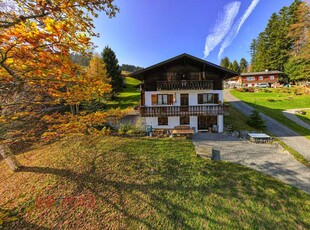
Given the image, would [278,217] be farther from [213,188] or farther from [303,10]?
[303,10]

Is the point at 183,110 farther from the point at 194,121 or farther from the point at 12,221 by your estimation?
the point at 12,221

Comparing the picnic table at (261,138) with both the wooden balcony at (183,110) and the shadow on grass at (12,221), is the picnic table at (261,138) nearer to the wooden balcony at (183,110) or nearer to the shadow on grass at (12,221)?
the wooden balcony at (183,110)

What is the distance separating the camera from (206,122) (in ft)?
48.7

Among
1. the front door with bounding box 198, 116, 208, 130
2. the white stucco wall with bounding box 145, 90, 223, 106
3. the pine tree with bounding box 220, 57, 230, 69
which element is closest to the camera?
the white stucco wall with bounding box 145, 90, 223, 106

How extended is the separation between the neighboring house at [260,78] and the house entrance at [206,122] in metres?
42.6

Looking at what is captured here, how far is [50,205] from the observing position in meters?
6.33

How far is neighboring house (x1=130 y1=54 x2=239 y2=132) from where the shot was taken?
543 inches

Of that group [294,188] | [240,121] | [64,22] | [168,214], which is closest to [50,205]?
[168,214]

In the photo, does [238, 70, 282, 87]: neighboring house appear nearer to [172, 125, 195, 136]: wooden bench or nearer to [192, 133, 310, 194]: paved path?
[192, 133, 310, 194]: paved path

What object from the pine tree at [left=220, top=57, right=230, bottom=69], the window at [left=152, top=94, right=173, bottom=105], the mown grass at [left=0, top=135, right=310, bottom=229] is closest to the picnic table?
the mown grass at [left=0, top=135, right=310, bottom=229]

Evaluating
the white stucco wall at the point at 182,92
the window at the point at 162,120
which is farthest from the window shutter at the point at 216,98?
the window at the point at 162,120

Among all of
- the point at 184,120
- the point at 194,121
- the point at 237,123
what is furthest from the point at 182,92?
the point at 237,123

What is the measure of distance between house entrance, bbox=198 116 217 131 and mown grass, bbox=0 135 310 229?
6.30 metres

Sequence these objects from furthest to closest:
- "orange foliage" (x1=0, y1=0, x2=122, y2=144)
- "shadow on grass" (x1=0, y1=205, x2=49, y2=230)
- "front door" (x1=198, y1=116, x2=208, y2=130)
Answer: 1. "front door" (x1=198, y1=116, x2=208, y2=130)
2. "shadow on grass" (x1=0, y1=205, x2=49, y2=230)
3. "orange foliage" (x1=0, y1=0, x2=122, y2=144)
